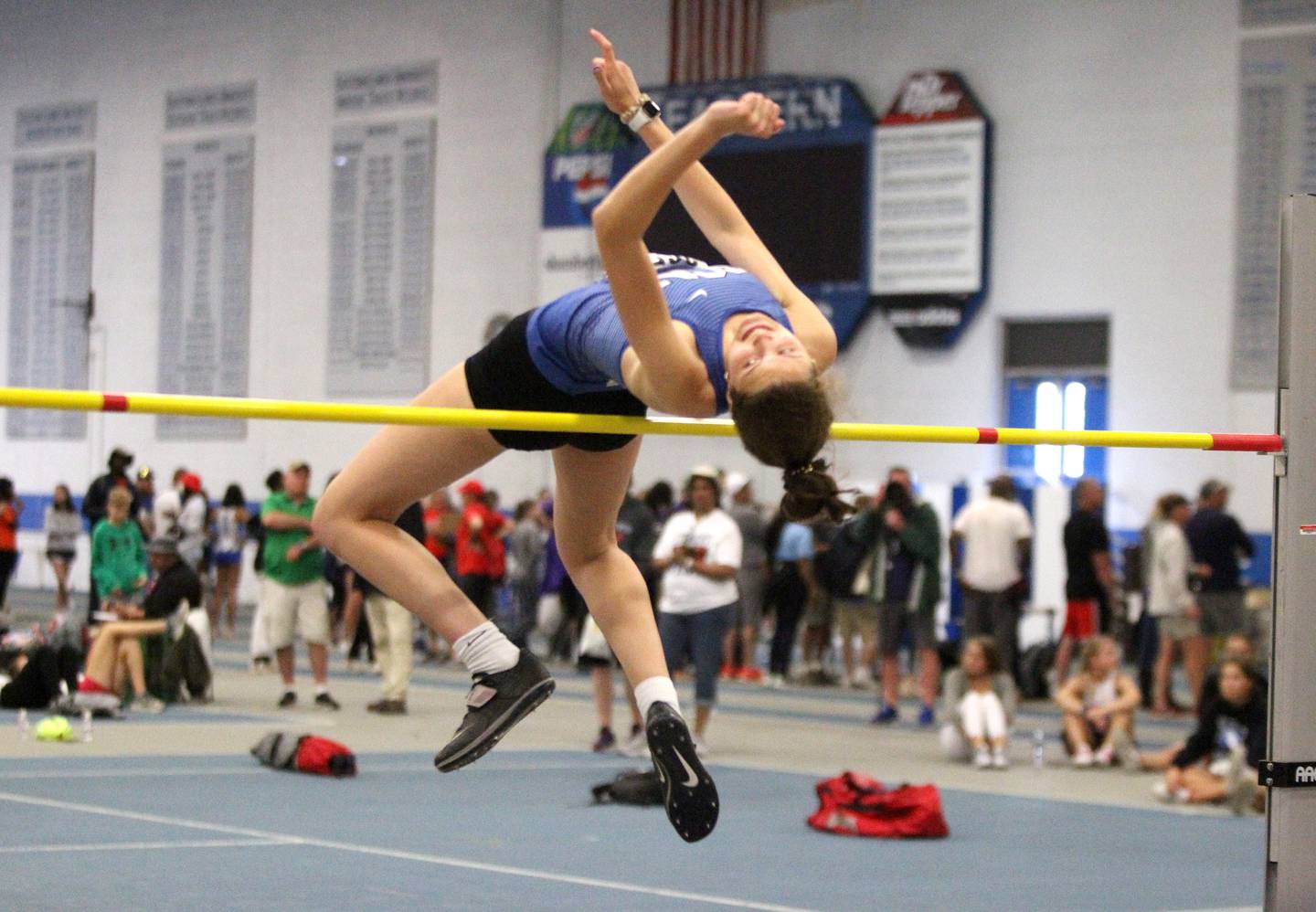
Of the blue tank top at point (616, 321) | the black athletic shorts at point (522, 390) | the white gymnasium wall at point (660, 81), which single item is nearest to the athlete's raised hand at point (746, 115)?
the blue tank top at point (616, 321)

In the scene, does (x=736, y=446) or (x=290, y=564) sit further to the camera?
(x=736, y=446)

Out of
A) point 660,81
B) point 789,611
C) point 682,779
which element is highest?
point 660,81

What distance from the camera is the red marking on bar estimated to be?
539cm

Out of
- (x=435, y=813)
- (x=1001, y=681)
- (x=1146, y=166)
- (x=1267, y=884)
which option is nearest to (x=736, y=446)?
(x=1146, y=166)

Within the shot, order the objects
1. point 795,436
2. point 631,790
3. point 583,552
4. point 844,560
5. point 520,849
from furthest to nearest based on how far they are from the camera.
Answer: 1. point 844,560
2. point 631,790
3. point 520,849
4. point 583,552
5. point 795,436

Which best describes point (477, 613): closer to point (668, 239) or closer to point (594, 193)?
point (668, 239)

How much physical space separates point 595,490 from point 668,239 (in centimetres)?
1586

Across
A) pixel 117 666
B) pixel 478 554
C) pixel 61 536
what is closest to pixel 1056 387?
pixel 478 554

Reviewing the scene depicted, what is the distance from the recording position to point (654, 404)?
13.4 ft

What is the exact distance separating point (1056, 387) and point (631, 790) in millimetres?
10859

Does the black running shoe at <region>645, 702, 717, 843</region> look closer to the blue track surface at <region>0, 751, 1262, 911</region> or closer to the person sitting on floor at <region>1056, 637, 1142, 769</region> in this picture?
the blue track surface at <region>0, 751, 1262, 911</region>

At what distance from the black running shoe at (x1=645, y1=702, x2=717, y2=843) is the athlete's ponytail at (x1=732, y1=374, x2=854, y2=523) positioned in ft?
2.03

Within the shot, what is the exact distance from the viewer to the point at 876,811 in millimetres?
8594

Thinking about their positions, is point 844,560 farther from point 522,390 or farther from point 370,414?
point 370,414
